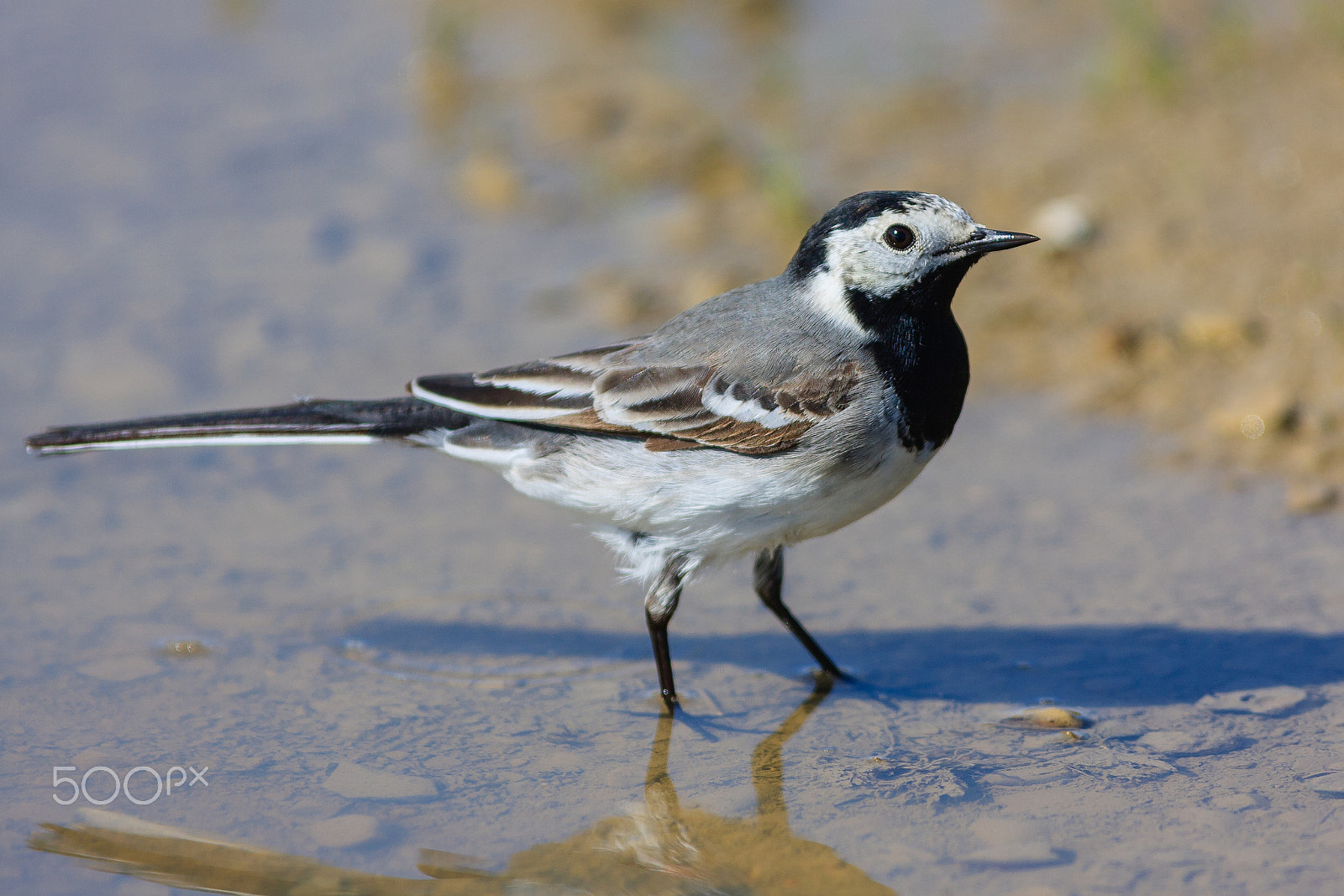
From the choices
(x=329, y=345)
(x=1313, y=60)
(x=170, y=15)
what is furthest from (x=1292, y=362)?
(x=170, y=15)

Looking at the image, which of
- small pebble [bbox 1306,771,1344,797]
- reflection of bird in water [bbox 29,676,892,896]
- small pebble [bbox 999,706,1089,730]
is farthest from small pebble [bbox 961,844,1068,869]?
small pebble [bbox 1306,771,1344,797]

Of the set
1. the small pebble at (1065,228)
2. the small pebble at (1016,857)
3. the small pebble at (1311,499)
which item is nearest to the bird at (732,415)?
the small pebble at (1016,857)

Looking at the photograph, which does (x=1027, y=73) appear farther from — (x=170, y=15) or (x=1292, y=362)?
(x=170, y=15)

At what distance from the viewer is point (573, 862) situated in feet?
15.0

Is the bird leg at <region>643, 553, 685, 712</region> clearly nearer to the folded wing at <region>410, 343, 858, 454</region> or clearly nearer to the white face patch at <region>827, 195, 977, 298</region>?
the folded wing at <region>410, 343, 858, 454</region>

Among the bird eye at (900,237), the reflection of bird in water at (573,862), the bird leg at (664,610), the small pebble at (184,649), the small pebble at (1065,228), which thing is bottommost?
the reflection of bird in water at (573,862)

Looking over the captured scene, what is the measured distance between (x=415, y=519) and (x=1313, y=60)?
6.71 metres

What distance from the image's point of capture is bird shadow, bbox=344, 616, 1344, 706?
17.8 ft

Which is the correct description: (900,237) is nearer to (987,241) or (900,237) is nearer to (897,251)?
(897,251)

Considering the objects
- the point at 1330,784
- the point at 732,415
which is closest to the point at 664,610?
the point at 732,415

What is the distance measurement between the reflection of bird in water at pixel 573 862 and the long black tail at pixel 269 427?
1524mm
